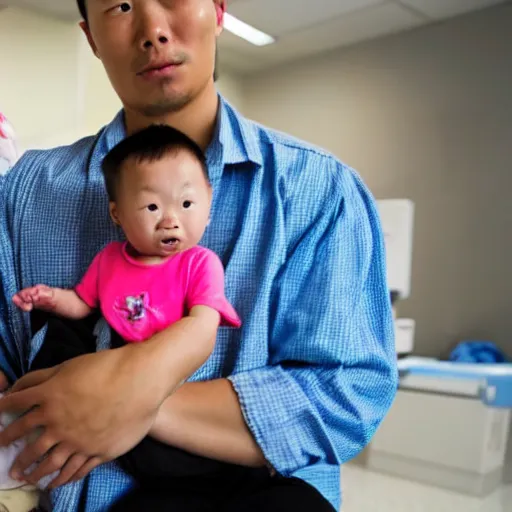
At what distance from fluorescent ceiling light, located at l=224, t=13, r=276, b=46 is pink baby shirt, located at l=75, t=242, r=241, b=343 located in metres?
2.88

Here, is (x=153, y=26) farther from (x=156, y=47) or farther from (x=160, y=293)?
(x=160, y=293)

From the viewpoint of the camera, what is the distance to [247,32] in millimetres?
3508

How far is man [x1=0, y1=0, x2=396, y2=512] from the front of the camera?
0.61 m

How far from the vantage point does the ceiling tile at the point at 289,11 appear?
3088mm

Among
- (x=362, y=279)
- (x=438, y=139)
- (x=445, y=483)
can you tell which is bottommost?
(x=445, y=483)

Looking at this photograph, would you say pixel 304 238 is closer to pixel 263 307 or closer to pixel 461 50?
pixel 263 307

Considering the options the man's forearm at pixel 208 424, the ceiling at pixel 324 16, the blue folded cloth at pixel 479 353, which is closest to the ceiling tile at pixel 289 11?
the ceiling at pixel 324 16

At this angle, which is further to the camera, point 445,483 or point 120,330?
point 445,483

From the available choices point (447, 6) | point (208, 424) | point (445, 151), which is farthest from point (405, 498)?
point (447, 6)

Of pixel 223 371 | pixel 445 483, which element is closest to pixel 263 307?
pixel 223 371

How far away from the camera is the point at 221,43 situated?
3682mm

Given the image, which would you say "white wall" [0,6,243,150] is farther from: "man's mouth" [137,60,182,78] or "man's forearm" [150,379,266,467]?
"man's forearm" [150,379,266,467]

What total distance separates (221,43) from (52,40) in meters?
0.96

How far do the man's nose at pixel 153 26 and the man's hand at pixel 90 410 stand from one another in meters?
0.36
